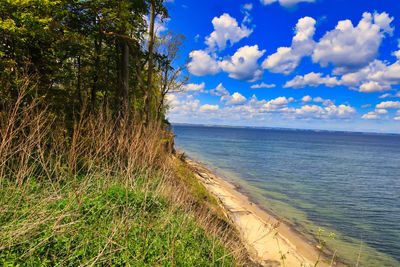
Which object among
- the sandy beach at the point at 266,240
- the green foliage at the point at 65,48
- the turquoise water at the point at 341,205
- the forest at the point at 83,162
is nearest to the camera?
the forest at the point at 83,162

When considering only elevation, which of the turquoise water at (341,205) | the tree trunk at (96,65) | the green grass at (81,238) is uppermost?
the tree trunk at (96,65)

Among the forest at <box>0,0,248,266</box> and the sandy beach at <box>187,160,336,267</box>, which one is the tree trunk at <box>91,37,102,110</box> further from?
the sandy beach at <box>187,160,336,267</box>

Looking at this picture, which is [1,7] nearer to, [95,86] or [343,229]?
[95,86]

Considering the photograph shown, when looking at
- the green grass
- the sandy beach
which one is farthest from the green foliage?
the sandy beach

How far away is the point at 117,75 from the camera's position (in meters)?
13.2

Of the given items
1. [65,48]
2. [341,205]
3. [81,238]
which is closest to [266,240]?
[81,238]

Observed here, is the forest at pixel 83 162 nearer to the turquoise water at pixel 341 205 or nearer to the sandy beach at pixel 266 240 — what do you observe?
the sandy beach at pixel 266 240

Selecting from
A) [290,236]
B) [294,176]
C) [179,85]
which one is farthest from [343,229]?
[179,85]

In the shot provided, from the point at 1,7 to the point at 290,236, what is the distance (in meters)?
17.7

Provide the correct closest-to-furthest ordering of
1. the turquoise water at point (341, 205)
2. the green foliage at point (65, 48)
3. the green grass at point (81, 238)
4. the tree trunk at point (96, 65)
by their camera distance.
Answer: the green grass at point (81, 238) < the green foliage at point (65, 48) < the tree trunk at point (96, 65) < the turquoise water at point (341, 205)

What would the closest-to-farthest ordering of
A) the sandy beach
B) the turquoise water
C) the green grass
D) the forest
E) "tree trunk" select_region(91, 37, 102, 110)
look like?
the green grass < the forest < the sandy beach < "tree trunk" select_region(91, 37, 102, 110) < the turquoise water

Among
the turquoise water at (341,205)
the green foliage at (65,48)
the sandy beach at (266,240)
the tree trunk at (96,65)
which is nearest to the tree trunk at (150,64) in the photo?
the green foliage at (65,48)

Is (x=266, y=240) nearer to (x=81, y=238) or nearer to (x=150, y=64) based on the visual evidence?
(x=81, y=238)

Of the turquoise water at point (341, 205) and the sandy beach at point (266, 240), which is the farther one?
the turquoise water at point (341, 205)
